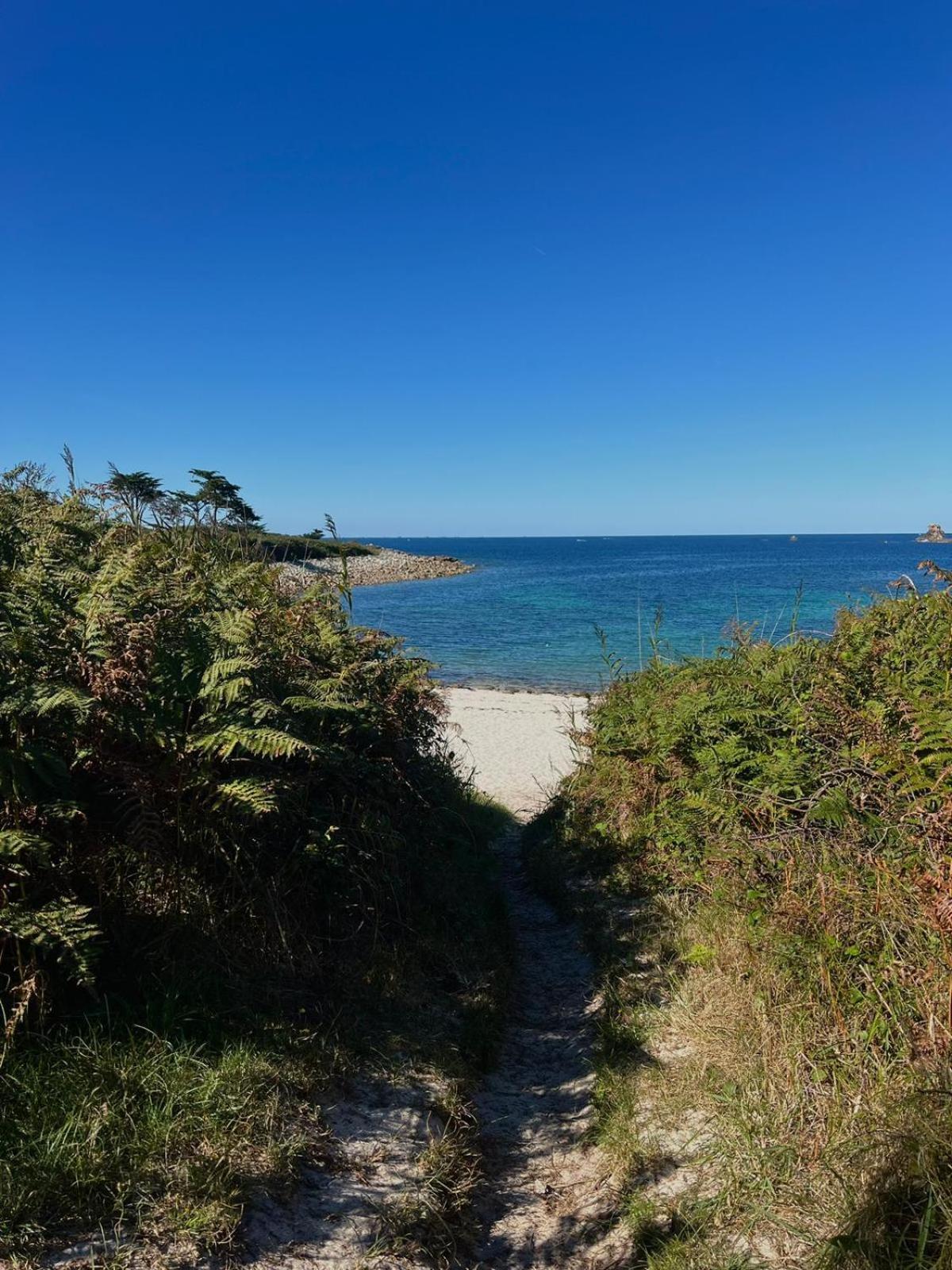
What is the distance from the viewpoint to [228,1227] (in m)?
2.74

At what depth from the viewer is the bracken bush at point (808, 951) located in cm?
291

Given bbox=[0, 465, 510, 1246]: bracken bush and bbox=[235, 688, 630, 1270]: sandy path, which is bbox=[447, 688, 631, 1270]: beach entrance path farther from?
bbox=[0, 465, 510, 1246]: bracken bush

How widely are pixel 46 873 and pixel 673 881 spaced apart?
4.66 metres

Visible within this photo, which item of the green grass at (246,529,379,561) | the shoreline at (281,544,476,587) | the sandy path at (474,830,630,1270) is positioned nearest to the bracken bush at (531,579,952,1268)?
the sandy path at (474,830,630,1270)

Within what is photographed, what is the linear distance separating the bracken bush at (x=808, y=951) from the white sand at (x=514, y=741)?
453cm

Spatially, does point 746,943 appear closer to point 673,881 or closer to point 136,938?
point 673,881

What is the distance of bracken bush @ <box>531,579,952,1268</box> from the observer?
2.91 m

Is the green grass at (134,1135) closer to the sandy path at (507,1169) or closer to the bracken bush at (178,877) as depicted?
the bracken bush at (178,877)

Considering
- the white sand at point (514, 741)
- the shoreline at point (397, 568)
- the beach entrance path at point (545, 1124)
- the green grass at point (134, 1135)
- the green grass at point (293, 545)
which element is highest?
the shoreline at point (397, 568)

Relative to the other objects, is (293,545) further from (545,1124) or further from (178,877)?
(545,1124)

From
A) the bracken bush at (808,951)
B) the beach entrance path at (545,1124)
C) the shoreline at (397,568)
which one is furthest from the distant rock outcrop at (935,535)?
the shoreline at (397,568)

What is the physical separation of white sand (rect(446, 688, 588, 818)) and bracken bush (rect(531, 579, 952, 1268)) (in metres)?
4.53

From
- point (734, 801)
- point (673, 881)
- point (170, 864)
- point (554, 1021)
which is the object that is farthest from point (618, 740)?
point (170, 864)

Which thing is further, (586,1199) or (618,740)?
(618,740)
